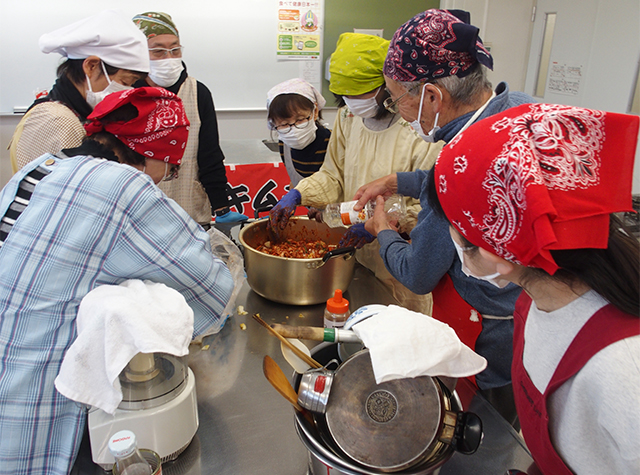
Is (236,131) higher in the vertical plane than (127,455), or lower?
lower

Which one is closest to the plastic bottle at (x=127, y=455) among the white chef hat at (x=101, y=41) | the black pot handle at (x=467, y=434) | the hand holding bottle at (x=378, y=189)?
the black pot handle at (x=467, y=434)

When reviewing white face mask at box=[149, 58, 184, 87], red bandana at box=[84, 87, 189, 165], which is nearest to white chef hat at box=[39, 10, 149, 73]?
red bandana at box=[84, 87, 189, 165]

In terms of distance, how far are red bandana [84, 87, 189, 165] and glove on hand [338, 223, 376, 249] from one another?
677 mm

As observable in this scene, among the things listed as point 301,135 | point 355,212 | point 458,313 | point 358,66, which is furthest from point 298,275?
point 301,135

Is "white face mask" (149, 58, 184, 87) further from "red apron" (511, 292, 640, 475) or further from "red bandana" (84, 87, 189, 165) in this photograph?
"red apron" (511, 292, 640, 475)

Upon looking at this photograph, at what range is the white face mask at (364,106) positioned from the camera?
6.13ft

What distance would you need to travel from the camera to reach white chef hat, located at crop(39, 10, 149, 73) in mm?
1521

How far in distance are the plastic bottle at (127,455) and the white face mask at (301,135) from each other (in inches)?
73.6

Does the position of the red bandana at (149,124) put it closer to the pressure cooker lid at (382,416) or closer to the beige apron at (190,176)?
the pressure cooker lid at (382,416)

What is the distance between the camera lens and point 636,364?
59 cm

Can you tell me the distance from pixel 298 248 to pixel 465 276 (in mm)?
688

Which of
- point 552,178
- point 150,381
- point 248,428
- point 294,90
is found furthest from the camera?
point 294,90

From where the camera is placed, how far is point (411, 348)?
778mm

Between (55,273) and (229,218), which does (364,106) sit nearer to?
(229,218)
